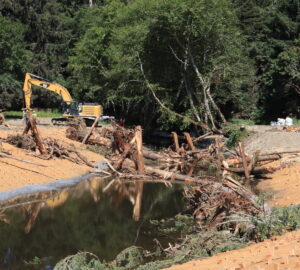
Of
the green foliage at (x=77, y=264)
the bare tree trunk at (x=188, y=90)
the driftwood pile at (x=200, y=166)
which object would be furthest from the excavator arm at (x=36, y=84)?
the green foliage at (x=77, y=264)

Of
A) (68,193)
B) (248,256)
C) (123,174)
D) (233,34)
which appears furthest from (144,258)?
(233,34)

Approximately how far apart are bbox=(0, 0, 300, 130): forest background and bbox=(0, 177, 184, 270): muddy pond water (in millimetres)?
14709

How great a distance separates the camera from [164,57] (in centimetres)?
3628

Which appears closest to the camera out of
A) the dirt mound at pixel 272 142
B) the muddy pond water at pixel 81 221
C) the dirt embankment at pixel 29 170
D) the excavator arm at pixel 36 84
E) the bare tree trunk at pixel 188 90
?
the muddy pond water at pixel 81 221

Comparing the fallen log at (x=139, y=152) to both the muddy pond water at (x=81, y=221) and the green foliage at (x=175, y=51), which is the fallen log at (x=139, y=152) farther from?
the green foliage at (x=175, y=51)

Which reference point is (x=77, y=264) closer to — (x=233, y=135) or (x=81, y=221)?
(x=81, y=221)

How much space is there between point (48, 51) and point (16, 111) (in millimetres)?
7846

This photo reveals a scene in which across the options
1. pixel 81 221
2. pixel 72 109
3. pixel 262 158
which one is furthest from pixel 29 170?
pixel 72 109

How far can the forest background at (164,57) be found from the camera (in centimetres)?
3406

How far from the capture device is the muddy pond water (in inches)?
457

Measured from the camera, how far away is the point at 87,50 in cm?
4716

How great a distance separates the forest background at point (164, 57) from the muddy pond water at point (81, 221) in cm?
1471

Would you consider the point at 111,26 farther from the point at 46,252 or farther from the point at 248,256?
the point at 248,256

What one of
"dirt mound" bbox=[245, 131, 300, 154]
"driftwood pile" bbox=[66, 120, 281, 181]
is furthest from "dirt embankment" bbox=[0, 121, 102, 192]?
"dirt mound" bbox=[245, 131, 300, 154]
